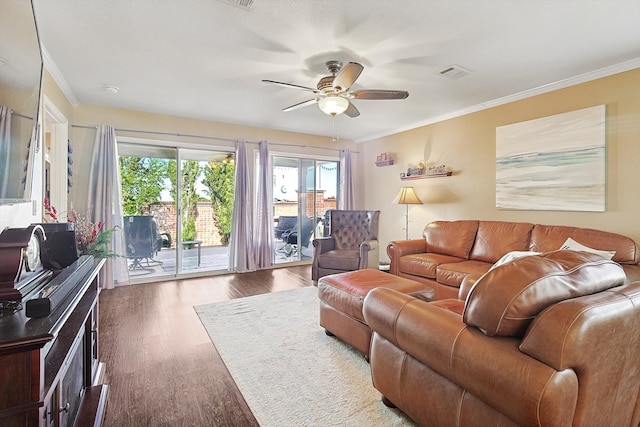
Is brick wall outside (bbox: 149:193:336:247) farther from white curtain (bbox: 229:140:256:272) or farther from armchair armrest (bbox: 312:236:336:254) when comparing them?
armchair armrest (bbox: 312:236:336:254)

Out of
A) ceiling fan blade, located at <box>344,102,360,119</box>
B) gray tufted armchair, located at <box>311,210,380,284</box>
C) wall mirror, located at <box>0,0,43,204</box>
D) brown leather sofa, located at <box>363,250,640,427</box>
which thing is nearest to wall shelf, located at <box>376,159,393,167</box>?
gray tufted armchair, located at <box>311,210,380,284</box>

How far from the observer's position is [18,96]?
1416 mm

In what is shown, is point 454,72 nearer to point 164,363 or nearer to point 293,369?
point 293,369

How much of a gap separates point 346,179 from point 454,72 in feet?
10.8

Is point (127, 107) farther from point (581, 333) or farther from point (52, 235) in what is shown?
point (581, 333)

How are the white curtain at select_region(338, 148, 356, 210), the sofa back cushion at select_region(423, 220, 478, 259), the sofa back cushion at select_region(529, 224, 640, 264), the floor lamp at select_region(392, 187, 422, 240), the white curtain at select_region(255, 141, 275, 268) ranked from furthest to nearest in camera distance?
the white curtain at select_region(338, 148, 356, 210) → the white curtain at select_region(255, 141, 275, 268) → the floor lamp at select_region(392, 187, 422, 240) → the sofa back cushion at select_region(423, 220, 478, 259) → the sofa back cushion at select_region(529, 224, 640, 264)

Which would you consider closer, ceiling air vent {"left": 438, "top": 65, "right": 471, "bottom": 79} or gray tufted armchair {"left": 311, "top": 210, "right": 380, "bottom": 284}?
ceiling air vent {"left": 438, "top": 65, "right": 471, "bottom": 79}

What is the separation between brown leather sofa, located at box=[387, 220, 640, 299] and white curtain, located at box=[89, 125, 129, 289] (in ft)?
12.5

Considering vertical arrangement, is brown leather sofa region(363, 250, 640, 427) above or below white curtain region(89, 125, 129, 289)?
below

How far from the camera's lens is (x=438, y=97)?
3.87 meters

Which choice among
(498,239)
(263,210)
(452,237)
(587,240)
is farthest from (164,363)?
(587,240)

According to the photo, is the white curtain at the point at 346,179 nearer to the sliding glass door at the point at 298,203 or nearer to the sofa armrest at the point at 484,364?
the sliding glass door at the point at 298,203

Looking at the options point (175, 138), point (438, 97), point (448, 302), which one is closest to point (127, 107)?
point (175, 138)

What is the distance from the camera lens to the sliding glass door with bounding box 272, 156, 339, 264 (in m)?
5.87
